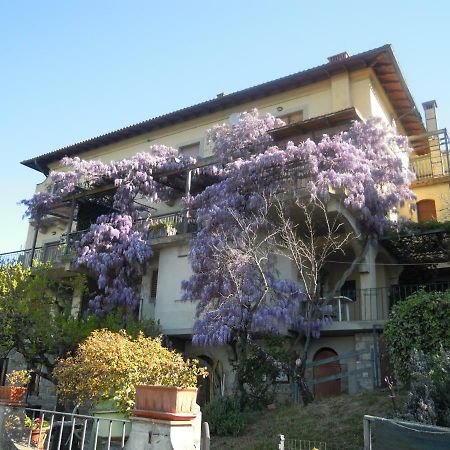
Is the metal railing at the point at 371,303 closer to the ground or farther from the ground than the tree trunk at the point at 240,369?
farther from the ground

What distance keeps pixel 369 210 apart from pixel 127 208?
9.15m

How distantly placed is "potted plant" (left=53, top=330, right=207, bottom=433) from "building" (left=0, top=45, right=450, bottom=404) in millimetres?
6948

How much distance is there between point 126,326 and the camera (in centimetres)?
1567

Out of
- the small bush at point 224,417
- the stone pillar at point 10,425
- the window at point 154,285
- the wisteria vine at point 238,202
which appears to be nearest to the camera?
the stone pillar at point 10,425

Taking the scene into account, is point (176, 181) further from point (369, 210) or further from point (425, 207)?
point (425, 207)

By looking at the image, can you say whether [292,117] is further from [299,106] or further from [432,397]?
[432,397]

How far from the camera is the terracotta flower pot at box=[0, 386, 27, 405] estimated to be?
7.14 m

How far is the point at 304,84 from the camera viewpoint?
1948 cm

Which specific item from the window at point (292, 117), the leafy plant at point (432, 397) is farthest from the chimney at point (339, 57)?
the leafy plant at point (432, 397)

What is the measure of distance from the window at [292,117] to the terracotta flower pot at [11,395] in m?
14.9

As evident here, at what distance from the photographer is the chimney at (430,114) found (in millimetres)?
24812

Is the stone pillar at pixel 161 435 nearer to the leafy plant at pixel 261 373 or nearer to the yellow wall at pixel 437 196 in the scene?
the leafy plant at pixel 261 373

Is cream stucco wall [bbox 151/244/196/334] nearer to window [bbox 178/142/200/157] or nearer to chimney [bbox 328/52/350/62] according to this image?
window [bbox 178/142/200/157]

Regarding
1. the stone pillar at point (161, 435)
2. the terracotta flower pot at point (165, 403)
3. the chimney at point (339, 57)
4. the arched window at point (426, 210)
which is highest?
the chimney at point (339, 57)
